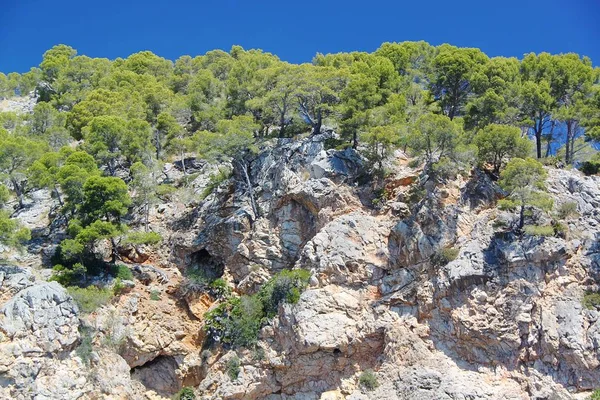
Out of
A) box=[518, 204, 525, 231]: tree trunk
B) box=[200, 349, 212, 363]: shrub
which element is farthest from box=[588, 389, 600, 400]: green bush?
box=[200, 349, 212, 363]: shrub

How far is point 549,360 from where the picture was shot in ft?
92.8

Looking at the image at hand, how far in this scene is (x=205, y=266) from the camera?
129ft

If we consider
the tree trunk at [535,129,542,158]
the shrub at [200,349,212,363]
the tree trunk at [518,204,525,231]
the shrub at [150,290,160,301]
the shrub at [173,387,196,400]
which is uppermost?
the tree trunk at [535,129,542,158]

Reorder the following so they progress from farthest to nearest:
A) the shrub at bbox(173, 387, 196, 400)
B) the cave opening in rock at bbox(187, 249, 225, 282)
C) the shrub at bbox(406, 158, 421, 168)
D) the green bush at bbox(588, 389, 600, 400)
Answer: the cave opening in rock at bbox(187, 249, 225, 282)
the shrub at bbox(406, 158, 421, 168)
the shrub at bbox(173, 387, 196, 400)
the green bush at bbox(588, 389, 600, 400)

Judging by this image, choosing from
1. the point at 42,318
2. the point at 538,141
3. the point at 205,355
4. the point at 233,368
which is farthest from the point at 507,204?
the point at 42,318

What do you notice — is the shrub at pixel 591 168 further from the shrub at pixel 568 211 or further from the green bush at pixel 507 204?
the green bush at pixel 507 204

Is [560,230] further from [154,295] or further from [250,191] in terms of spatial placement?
[154,295]

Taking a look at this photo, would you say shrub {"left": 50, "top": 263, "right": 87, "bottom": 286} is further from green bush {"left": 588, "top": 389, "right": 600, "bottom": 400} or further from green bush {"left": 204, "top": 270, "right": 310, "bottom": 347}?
green bush {"left": 588, "top": 389, "right": 600, "bottom": 400}

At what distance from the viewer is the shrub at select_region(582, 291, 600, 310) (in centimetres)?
2878

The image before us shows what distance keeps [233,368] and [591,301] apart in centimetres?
1940

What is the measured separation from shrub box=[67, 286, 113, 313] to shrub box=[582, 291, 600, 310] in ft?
86.5

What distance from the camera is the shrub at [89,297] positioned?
1286 inches

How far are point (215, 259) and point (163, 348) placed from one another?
726 cm

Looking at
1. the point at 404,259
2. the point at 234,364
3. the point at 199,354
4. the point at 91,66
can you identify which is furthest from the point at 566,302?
the point at 91,66
